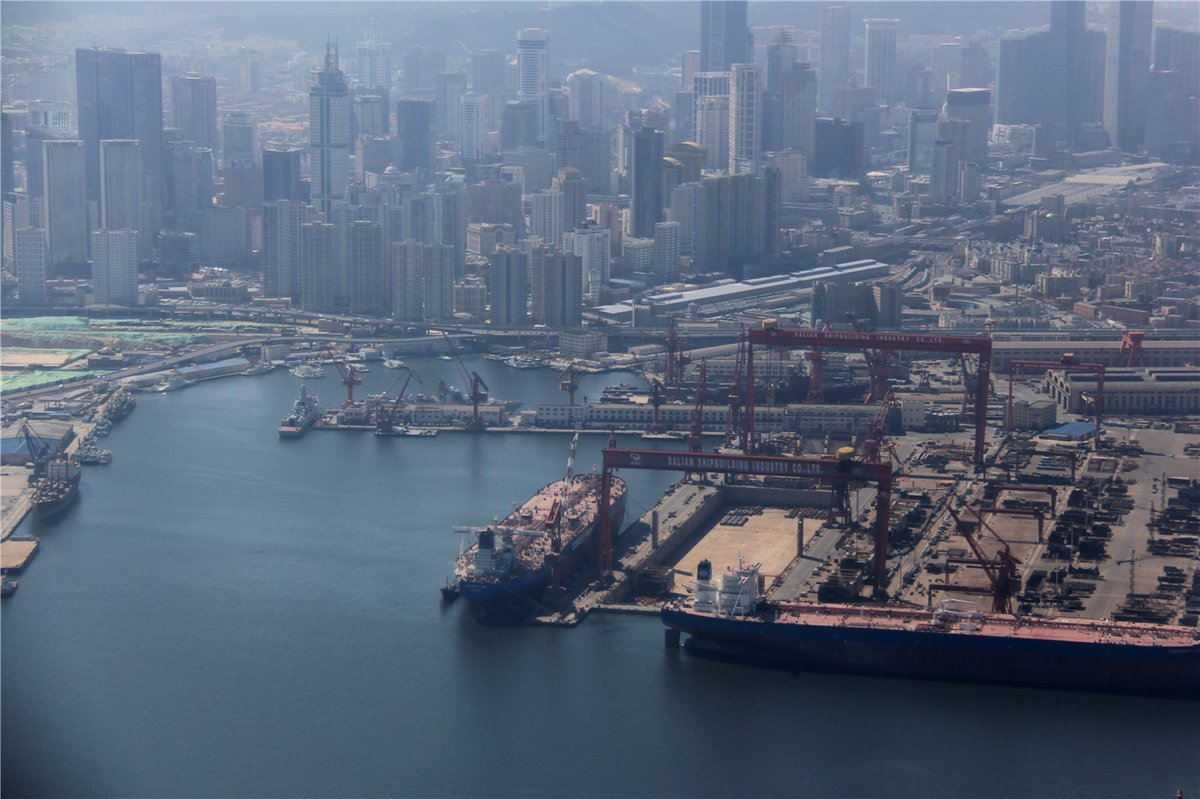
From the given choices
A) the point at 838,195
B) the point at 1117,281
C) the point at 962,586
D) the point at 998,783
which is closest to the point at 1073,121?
the point at 838,195

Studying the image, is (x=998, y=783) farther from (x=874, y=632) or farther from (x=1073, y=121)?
(x=1073, y=121)

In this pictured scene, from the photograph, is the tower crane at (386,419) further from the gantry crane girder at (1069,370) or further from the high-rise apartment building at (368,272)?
the high-rise apartment building at (368,272)

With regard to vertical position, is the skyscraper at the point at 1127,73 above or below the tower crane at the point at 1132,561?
above

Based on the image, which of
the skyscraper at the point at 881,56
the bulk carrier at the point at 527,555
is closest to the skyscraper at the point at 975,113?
the skyscraper at the point at 881,56

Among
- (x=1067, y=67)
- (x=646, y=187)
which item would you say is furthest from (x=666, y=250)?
(x=1067, y=67)

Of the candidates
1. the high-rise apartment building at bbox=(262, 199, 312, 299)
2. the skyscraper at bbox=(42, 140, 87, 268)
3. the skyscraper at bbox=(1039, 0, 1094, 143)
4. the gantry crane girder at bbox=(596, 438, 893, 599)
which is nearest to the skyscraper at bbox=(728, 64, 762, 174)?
the skyscraper at bbox=(1039, 0, 1094, 143)

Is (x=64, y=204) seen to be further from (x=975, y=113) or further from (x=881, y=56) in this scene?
(x=881, y=56)
